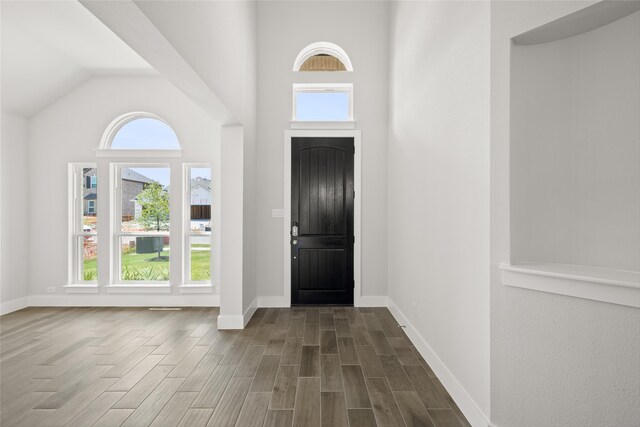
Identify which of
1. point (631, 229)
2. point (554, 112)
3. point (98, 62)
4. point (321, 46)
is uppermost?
point (321, 46)

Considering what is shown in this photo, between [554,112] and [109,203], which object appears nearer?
[554,112]

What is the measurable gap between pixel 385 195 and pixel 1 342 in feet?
15.5

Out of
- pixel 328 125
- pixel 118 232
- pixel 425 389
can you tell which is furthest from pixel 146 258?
pixel 425 389

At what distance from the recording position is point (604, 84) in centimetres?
167

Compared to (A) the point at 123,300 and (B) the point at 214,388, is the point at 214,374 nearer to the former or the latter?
(B) the point at 214,388

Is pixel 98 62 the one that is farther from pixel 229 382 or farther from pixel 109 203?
pixel 229 382

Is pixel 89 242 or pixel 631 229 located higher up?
pixel 631 229

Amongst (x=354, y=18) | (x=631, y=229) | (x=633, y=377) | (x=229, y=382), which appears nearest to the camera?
(x=633, y=377)

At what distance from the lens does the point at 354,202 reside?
4.55 meters

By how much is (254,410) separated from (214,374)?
2.13 feet

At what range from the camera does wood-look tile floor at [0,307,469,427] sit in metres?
2.09

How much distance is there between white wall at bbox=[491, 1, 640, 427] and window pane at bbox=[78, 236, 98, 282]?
5248mm

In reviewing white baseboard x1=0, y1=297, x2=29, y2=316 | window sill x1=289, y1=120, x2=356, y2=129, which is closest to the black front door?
window sill x1=289, y1=120, x2=356, y2=129

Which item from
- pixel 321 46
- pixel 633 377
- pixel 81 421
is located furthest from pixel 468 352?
pixel 321 46
